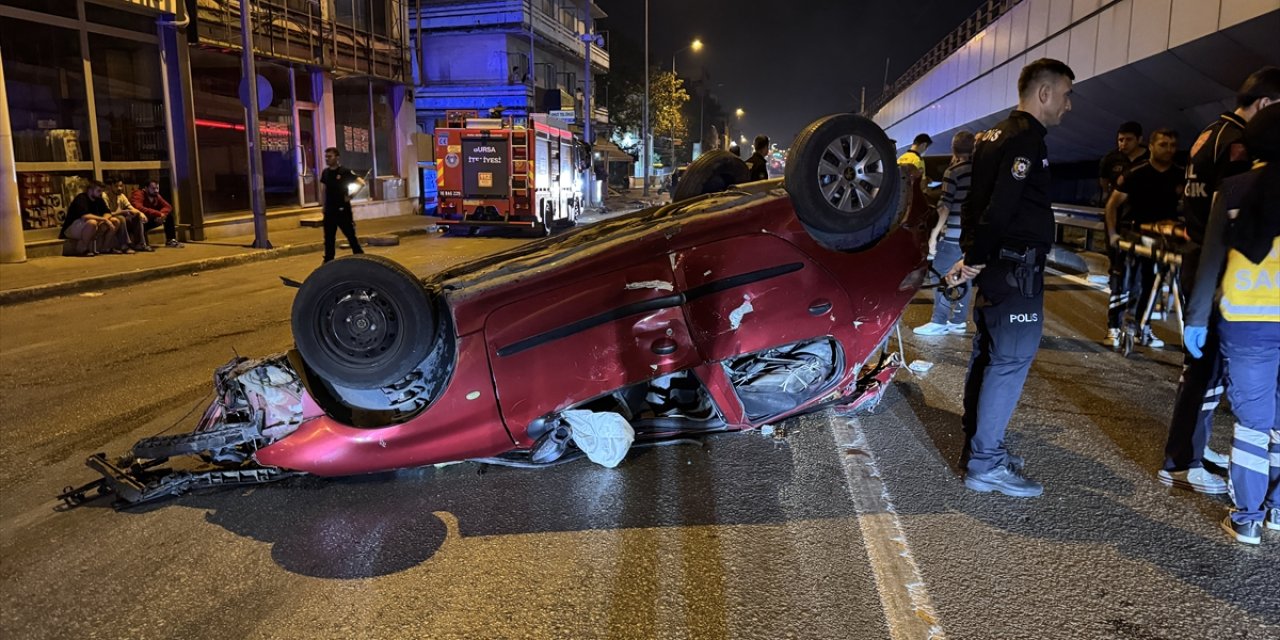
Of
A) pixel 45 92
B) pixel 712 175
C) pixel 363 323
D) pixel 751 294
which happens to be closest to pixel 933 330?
pixel 712 175

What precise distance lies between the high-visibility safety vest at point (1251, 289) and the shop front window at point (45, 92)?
53.0 feet

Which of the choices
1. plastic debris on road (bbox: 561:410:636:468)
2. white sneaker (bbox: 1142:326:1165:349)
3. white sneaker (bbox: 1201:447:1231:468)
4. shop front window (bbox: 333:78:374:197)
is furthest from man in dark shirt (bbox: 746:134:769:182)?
shop front window (bbox: 333:78:374:197)

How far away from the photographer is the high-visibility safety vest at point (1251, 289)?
3.22 meters

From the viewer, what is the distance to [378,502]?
12.3ft

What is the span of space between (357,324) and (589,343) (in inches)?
40.2

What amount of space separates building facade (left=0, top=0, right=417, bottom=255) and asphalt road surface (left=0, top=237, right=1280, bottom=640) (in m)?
11.3

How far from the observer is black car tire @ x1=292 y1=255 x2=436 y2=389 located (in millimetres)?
3443

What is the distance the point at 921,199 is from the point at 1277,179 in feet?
5.07

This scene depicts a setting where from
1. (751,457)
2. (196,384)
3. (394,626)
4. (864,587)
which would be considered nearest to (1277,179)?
(864,587)

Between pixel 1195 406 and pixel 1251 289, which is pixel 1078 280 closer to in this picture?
pixel 1195 406

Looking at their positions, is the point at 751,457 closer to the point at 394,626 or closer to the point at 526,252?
the point at 526,252

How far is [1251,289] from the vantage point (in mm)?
3256

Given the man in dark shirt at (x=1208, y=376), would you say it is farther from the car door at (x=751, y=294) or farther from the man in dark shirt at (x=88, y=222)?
the man in dark shirt at (x=88, y=222)

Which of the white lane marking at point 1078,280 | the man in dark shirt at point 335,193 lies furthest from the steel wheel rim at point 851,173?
the man in dark shirt at point 335,193
